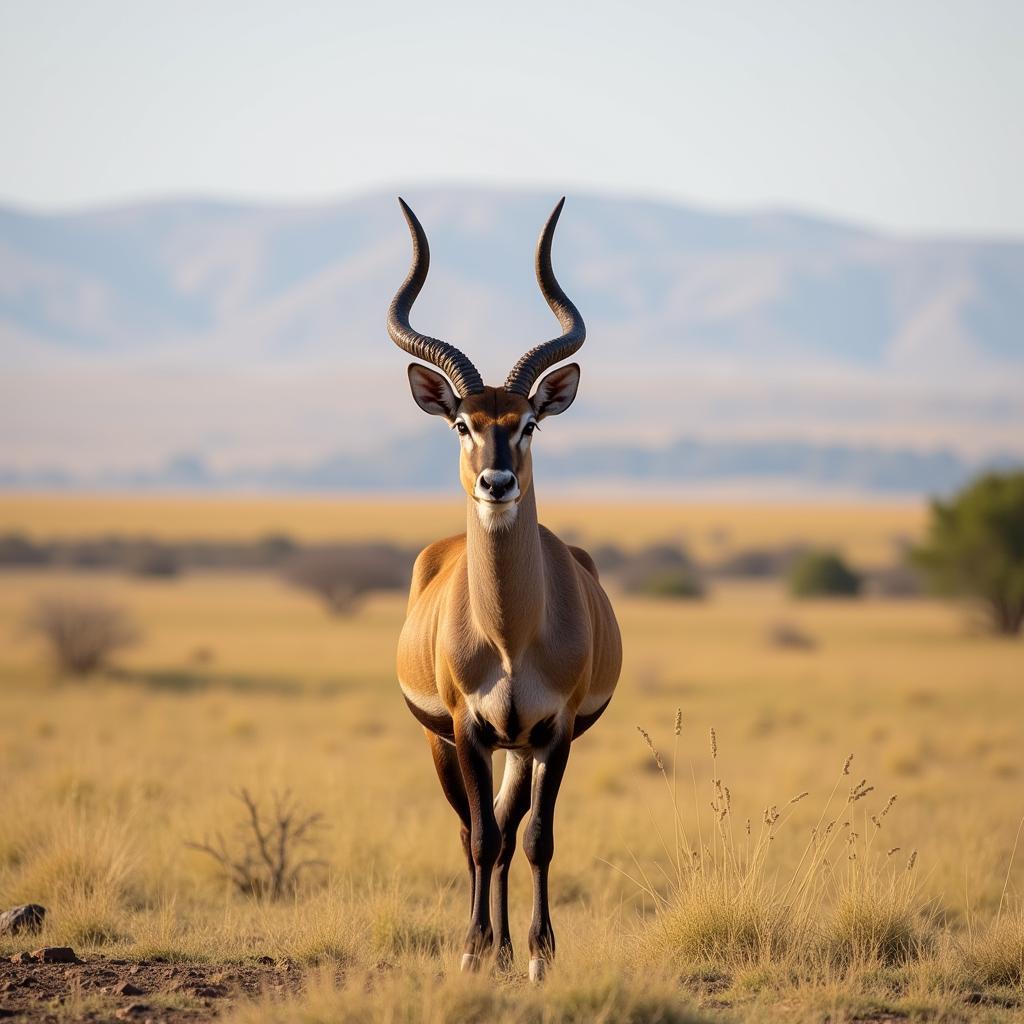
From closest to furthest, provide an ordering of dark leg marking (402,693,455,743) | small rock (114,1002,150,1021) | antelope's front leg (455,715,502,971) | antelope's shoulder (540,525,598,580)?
small rock (114,1002,150,1021)
antelope's front leg (455,715,502,971)
dark leg marking (402,693,455,743)
antelope's shoulder (540,525,598,580)

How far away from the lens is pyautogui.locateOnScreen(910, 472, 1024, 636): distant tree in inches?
1622

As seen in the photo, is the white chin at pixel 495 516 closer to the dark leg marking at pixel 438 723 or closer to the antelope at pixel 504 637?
the antelope at pixel 504 637

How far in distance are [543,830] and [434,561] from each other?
214cm

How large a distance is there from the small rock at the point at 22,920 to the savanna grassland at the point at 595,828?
23 cm

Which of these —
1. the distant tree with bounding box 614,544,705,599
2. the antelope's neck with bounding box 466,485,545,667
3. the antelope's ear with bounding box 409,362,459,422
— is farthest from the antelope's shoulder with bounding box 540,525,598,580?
the distant tree with bounding box 614,544,705,599

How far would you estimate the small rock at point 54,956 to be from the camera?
8.57 m

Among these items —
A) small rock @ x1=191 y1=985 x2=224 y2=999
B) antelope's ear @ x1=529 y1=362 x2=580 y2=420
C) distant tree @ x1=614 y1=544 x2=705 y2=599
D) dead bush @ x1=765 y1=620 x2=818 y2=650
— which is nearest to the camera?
small rock @ x1=191 y1=985 x2=224 y2=999

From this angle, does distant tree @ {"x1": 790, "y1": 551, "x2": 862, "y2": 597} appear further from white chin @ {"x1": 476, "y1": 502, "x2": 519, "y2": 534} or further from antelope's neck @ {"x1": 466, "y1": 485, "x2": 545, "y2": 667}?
white chin @ {"x1": 476, "y1": 502, "x2": 519, "y2": 534}

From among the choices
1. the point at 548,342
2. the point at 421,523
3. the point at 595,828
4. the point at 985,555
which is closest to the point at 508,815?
the point at 548,342

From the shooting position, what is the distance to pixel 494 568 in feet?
27.3

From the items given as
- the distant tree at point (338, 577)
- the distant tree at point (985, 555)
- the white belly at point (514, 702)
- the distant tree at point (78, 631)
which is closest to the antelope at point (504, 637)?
the white belly at point (514, 702)

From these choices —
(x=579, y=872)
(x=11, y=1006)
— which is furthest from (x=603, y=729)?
(x=11, y=1006)

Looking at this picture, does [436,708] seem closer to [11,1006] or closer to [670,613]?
[11,1006]

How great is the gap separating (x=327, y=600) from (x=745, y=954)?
39320mm
